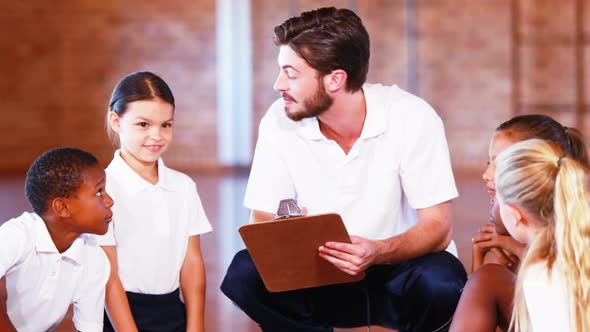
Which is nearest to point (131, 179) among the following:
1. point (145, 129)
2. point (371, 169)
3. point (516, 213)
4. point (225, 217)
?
point (145, 129)

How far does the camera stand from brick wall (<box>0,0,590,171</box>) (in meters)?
9.52

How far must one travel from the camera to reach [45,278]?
8.50ft

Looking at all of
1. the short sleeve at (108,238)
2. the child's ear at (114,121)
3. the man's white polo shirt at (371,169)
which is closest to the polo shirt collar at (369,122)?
the man's white polo shirt at (371,169)

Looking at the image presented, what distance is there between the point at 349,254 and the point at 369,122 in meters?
0.52

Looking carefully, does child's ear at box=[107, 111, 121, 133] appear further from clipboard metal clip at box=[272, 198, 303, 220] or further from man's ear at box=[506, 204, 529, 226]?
man's ear at box=[506, 204, 529, 226]

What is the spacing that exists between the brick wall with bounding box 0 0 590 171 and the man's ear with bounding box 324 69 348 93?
6.39 metres

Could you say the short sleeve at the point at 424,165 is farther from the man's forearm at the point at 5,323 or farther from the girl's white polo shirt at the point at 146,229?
the man's forearm at the point at 5,323

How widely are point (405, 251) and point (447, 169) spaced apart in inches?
13.0

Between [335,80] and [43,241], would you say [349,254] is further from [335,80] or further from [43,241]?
[43,241]

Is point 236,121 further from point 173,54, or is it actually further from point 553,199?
point 553,199

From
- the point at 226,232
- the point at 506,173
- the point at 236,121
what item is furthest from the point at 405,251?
the point at 236,121

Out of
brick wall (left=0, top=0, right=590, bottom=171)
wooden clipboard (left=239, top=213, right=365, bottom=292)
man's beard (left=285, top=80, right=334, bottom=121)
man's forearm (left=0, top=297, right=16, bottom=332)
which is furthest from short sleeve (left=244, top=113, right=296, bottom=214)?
brick wall (left=0, top=0, right=590, bottom=171)

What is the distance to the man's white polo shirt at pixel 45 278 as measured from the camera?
254 centimetres

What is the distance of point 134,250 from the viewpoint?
114 inches
